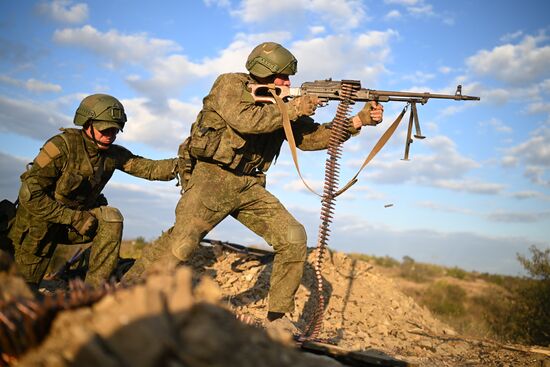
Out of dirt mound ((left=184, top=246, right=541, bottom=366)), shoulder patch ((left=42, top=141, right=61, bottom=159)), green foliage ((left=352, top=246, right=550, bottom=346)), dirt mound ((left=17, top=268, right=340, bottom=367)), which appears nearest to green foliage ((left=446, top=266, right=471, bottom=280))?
green foliage ((left=352, top=246, right=550, bottom=346))

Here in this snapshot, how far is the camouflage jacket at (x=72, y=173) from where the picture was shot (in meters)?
6.10

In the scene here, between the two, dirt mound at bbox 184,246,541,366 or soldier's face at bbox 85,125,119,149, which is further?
dirt mound at bbox 184,246,541,366

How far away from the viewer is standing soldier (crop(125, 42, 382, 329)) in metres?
5.70

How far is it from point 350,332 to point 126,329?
6.64m

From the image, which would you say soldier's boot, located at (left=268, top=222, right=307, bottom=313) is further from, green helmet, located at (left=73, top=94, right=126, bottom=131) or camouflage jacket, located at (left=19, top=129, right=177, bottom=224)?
green helmet, located at (left=73, top=94, right=126, bottom=131)

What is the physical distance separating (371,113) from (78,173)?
12.0 feet

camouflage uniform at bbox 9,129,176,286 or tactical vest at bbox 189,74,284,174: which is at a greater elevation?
tactical vest at bbox 189,74,284,174

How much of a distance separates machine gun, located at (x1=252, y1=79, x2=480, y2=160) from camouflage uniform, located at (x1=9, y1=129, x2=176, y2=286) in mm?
1595

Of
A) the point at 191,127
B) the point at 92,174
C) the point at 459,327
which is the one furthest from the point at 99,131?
the point at 459,327

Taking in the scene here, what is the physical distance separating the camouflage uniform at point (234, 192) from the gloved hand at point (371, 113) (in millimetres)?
1260

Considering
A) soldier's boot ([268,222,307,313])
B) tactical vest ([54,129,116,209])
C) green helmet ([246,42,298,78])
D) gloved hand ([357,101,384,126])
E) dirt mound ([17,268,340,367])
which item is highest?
green helmet ([246,42,298,78])

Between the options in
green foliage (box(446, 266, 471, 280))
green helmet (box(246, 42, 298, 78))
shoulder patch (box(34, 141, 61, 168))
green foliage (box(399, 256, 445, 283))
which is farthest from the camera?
green foliage (box(446, 266, 471, 280))

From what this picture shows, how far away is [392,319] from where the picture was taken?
9133 mm

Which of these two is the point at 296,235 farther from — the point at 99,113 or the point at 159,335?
the point at 159,335
